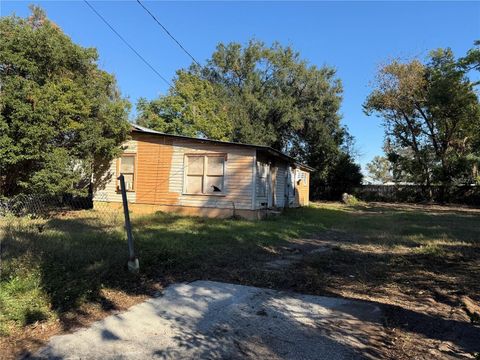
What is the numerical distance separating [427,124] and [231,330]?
33724mm

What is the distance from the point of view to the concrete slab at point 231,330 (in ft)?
11.8

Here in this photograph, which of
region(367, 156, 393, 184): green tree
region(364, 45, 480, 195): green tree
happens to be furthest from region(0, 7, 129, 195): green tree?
region(367, 156, 393, 184): green tree

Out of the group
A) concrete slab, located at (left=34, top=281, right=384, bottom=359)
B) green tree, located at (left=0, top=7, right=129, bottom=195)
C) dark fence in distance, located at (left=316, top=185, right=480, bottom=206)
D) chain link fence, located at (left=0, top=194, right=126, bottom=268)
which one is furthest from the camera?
dark fence in distance, located at (left=316, top=185, right=480, bottom=206)

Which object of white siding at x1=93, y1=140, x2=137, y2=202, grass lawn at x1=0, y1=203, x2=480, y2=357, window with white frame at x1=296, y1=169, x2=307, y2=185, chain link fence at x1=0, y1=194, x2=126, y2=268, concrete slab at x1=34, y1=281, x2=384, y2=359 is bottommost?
concrete slab at x1=34, y1=281, x2=384, y2=359

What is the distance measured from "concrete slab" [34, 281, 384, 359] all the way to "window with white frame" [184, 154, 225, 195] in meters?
9.94

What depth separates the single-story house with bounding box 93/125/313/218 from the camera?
584 inches

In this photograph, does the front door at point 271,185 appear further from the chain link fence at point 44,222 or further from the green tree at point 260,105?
the green tree at point 260,105

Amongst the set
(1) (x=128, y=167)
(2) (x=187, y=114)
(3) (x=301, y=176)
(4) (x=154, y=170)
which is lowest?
(4) (x=154, y=170)

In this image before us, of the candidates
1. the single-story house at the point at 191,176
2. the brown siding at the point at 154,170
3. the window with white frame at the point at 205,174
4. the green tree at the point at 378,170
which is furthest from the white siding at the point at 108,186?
the green tree at the point at 378,170

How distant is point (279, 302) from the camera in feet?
16.5

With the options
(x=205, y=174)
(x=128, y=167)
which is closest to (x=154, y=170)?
(x=128, y=167)

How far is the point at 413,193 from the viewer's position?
35.0 metres

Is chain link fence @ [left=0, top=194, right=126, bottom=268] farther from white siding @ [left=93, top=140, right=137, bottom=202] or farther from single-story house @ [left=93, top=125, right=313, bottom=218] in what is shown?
single-story house @ [left=93, top=125, right=313, bottom=218]

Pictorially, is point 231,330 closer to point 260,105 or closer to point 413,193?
point 260,105
